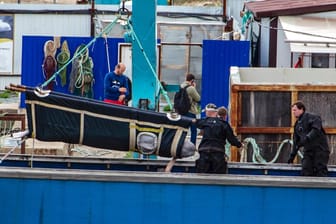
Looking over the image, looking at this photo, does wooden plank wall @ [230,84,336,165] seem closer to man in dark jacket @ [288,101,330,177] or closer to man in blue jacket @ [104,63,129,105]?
man in dark jacket @ [288,101,330,177]

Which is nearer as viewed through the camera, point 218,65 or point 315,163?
point 315,163

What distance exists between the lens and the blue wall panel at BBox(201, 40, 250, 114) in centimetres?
1908

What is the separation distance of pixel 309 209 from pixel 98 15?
55.0 feet

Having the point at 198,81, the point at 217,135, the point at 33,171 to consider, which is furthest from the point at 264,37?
the point at 33,171

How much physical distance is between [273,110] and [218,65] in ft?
22.3

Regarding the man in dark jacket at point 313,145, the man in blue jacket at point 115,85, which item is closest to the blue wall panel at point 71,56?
the man in blue jacket at point 115,85

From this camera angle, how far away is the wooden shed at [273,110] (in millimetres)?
12359

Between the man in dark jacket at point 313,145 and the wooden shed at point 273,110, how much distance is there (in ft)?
5.95

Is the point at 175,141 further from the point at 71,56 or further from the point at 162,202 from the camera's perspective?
the point at 71,56

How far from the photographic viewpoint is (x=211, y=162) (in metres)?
10.5

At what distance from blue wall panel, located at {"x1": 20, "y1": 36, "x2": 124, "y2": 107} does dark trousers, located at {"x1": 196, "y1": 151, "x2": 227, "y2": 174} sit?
11.7m

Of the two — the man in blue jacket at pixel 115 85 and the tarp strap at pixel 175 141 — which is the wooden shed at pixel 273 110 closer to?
the tarp strap at pixel 175 141

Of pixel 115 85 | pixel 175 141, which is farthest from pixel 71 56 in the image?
pixel 175 141

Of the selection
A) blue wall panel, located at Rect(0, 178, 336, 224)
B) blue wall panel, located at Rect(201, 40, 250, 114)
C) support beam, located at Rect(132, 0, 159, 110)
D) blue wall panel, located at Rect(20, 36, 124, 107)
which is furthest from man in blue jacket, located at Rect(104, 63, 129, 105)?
blue wall panel, located at Rect(0, 178, 336, 224)
